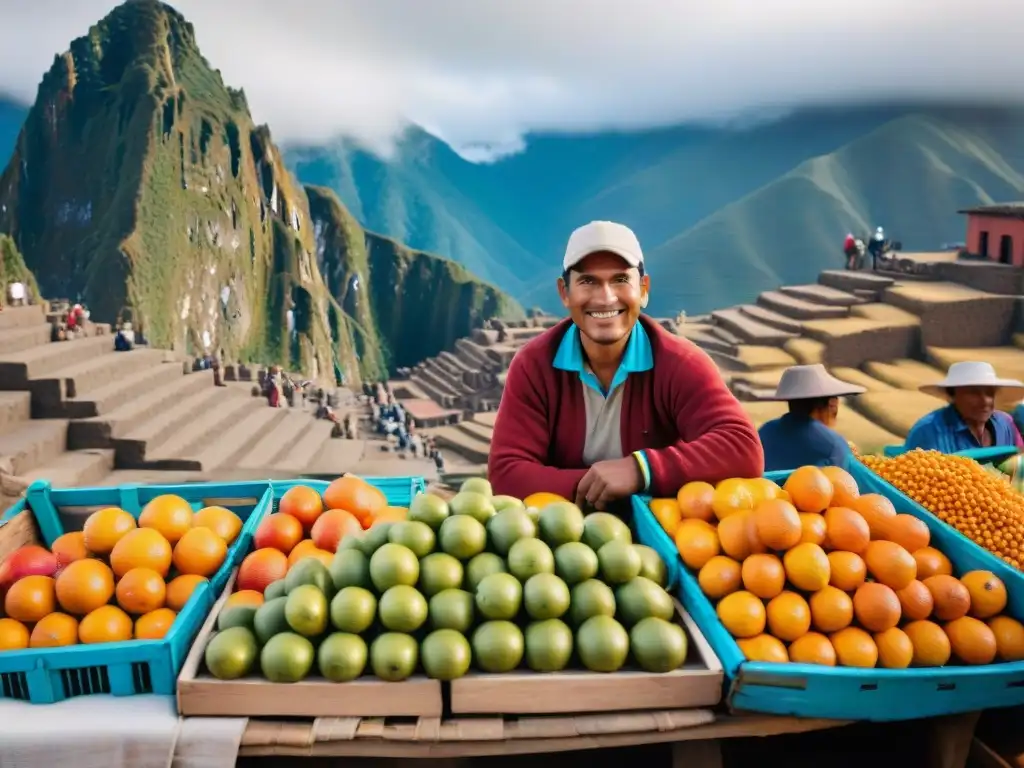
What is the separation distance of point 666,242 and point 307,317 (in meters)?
26.6

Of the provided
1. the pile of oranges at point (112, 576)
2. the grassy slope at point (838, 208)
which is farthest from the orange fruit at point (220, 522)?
the grassy slope at point (838, 208)

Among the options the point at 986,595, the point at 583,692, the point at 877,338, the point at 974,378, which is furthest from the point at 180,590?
the point at 877,338

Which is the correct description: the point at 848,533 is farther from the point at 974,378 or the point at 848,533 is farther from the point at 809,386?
the point at 974,378

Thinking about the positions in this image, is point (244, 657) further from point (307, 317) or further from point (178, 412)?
point (307, 317)

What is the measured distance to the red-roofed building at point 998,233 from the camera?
19312mm

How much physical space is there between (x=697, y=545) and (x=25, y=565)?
1.54 metres

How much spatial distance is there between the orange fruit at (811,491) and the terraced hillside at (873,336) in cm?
1263

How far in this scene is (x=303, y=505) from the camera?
6.47 feet

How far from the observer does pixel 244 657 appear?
4.78ft

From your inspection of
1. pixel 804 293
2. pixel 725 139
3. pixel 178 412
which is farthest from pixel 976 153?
pixel 178 412

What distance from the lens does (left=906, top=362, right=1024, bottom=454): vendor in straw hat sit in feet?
9.96

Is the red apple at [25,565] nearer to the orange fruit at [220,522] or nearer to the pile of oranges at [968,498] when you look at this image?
the orange fruit at [220,522]

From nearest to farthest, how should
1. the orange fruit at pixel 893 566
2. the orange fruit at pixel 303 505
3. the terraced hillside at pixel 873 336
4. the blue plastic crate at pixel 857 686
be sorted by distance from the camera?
the blue plastic crate at pixel 857 686, the orange fruit at pixel 893 566, the orange fruit at pixel 303 505, the terraced hillside at pixel 873 336

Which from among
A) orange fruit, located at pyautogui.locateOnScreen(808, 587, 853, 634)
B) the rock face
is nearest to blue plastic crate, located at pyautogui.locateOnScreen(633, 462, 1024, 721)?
orange fruit, located at pyautogui.locateOnScreen(808, 587, 853, 634)
